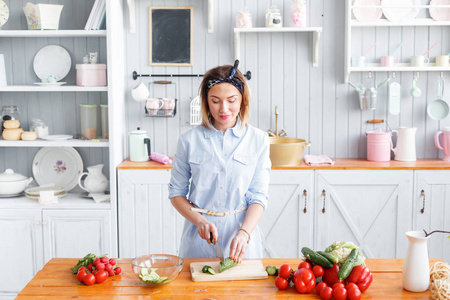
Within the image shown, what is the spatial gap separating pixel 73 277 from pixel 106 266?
5.0 inches

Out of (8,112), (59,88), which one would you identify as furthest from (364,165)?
(8,112)

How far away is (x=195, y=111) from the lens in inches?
147

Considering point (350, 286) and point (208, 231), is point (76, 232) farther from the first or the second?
point (350, 286)

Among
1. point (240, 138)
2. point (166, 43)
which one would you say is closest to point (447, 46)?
point (166, 43)

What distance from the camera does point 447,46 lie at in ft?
12.1

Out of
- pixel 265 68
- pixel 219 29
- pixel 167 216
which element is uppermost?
pixel 219 29

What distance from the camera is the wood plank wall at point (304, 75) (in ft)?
12.1

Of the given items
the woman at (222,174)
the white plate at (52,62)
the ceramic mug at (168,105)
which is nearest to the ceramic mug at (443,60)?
the ceramic mug at (168,105)

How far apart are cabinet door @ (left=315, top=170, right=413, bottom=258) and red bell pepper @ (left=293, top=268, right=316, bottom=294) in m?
1.79

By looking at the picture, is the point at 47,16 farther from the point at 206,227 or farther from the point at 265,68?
the point at 206,227

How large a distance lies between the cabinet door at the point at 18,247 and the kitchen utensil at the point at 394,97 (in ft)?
8.15

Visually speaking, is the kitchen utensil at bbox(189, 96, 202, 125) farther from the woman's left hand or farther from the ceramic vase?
the ceramic vase

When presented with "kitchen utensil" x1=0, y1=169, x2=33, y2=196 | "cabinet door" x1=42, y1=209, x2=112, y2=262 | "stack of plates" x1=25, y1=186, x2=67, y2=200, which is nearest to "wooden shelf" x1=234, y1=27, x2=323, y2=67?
"cabinet door" x1=42, y1=209, x2=112, y2=262

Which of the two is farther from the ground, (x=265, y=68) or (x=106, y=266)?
(x=265, y=68)
